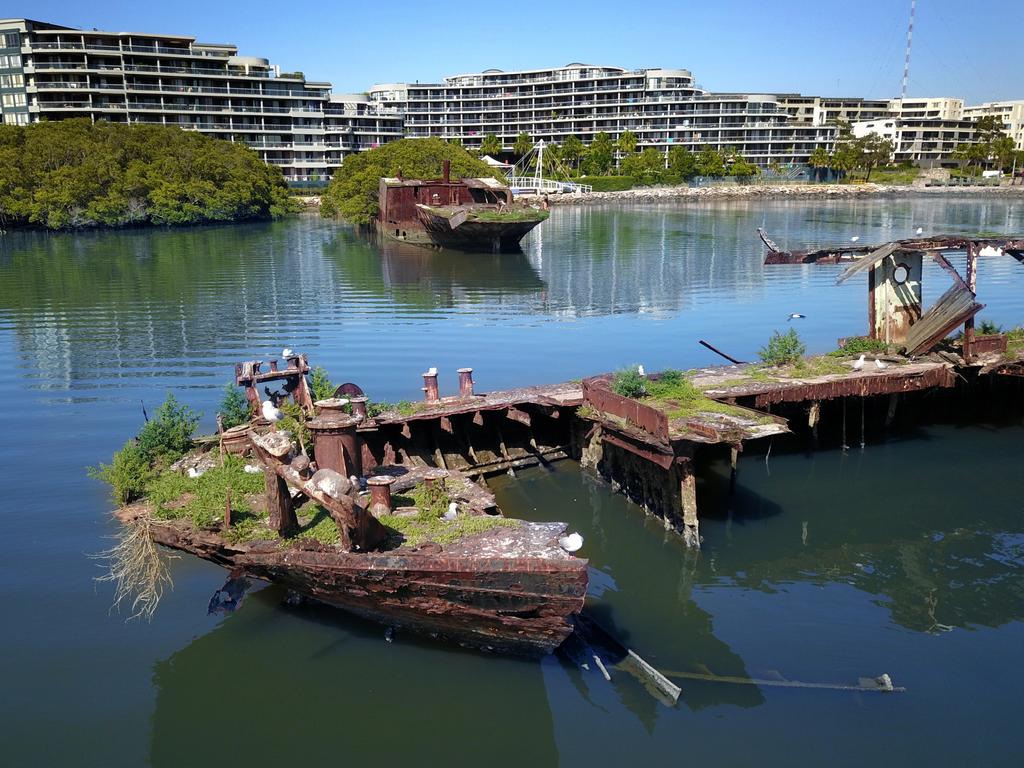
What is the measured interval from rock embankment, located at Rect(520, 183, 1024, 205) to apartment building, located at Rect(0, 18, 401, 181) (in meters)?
36.7

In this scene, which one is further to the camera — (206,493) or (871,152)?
(871,152)

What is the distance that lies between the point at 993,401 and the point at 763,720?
14.7m

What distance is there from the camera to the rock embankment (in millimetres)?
106875

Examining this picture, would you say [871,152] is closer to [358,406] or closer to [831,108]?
[831,108]

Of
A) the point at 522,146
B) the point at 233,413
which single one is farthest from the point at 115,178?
the point at 522,146

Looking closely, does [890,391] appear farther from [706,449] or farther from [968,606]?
[968,606]

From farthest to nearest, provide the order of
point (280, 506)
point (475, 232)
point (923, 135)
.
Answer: point (923, 135)
point (475, 232)
point (280, 506)

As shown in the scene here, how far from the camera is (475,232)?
51.0 metres

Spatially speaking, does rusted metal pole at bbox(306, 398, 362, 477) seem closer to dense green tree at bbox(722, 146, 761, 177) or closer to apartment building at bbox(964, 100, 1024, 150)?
dense green tree at bbox(722, 146, 761, 177)

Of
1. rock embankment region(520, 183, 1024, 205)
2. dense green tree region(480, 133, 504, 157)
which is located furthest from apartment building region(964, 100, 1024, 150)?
dense green tree region(480, 133, 504, 157)

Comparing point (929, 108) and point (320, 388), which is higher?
point (929, 108)

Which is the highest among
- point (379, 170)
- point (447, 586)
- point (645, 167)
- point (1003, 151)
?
point (1003, 151)

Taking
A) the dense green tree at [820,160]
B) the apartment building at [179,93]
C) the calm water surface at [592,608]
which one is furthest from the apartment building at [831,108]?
the calm water surface at [592,608]

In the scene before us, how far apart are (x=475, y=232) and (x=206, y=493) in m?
40.7
